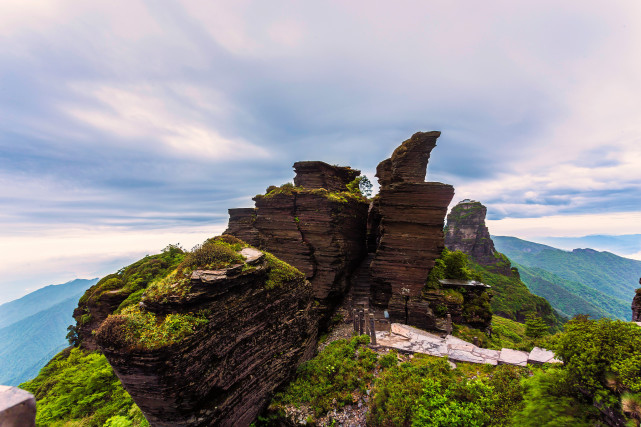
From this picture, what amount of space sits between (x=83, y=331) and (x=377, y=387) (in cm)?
3026

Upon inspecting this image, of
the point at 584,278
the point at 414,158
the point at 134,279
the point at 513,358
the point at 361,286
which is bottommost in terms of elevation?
the point at 584,278

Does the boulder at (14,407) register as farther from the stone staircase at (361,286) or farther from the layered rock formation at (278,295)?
the stone staircase at (361,286)

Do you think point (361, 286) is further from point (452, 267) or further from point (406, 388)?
point (406, 388)

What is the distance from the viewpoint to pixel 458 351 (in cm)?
1170

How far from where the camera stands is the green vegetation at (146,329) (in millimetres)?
7480

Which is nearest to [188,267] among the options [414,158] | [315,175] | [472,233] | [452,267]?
[315,175]

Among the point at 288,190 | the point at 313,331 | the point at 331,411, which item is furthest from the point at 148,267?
the point at 331,411

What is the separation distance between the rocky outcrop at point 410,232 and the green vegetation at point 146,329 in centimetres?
1437

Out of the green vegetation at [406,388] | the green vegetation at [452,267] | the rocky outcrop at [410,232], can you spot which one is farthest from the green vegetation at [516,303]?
the green vegetation at [406,388]

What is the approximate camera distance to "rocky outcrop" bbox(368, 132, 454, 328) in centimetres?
1731

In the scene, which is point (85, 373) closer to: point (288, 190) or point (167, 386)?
point (167, 386)

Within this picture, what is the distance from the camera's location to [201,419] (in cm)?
833

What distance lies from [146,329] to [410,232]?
1668 cm

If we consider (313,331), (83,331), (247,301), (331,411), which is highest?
(247,301)
